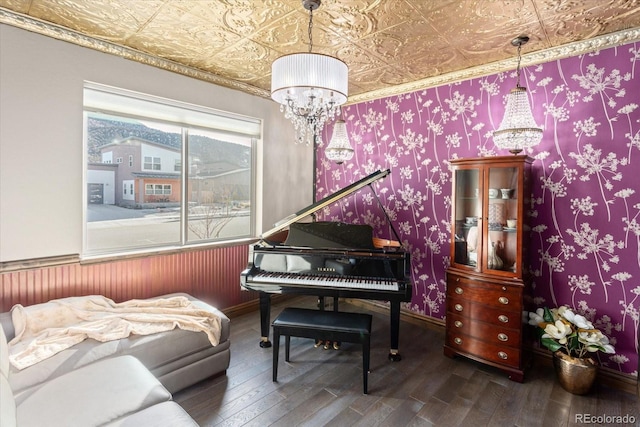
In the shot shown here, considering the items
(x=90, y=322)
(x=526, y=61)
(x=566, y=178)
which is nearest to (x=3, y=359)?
(x=90, y=322)

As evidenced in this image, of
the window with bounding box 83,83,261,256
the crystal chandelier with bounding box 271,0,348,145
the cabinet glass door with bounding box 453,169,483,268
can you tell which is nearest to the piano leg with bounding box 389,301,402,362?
the cabinet glass door with bounding box 453,169,483,268

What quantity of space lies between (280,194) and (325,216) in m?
0.75

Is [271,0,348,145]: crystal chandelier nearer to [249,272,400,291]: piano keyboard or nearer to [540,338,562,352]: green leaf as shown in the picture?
[249,272,400,291]: piano keyboard

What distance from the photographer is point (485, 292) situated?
269cm

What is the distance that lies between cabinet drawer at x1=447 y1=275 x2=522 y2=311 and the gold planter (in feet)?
1.60

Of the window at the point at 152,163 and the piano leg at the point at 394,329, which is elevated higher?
the window at the point at 152,163

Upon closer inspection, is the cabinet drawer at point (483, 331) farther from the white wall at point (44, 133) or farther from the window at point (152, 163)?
the white wall at point (44, 133)

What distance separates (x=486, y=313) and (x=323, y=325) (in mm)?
1422

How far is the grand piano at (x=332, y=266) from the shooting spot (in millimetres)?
2730

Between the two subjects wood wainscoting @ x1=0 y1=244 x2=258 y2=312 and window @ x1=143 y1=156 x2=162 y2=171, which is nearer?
wood wainscoting @ x1=0 y1=244 x2=258 y2=312

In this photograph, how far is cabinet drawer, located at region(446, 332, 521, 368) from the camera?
2.54 metres

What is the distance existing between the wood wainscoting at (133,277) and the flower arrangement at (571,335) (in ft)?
9.98

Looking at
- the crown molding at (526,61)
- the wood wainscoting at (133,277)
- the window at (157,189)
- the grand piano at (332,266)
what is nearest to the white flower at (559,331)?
the grand piano at (332,266)

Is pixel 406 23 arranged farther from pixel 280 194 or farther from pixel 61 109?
pixel 61 109
